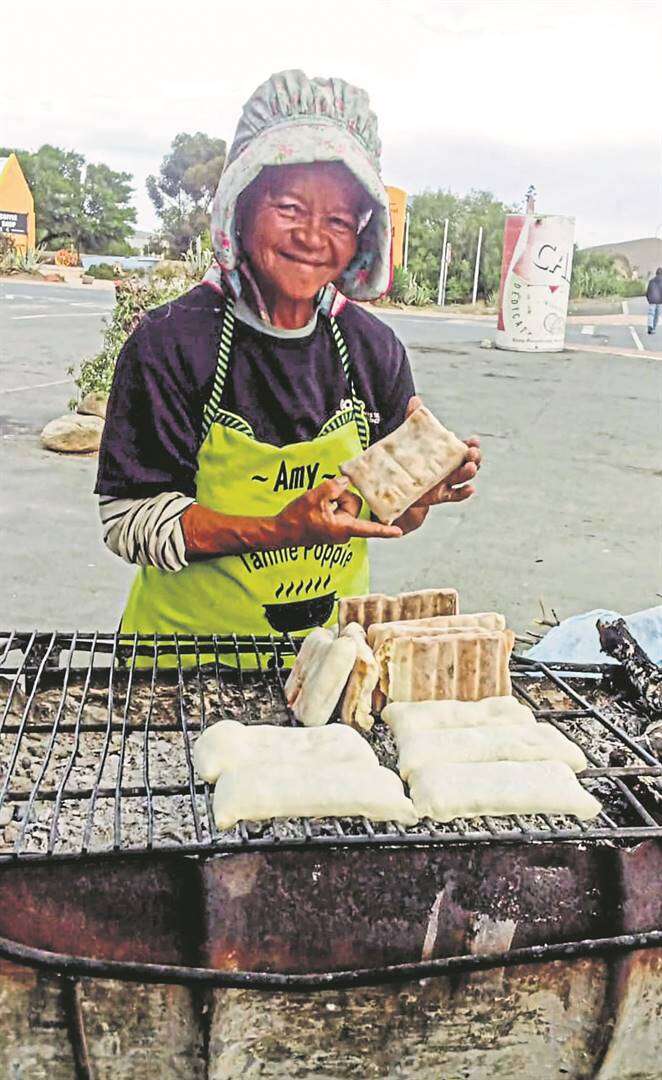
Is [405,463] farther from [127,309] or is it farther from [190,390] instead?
[127,309]

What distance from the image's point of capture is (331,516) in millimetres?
3219

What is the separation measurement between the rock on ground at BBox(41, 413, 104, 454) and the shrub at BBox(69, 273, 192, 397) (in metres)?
0.50

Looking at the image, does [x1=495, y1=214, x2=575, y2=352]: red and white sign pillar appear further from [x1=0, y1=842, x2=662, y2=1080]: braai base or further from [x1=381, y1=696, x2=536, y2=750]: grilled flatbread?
[x1=0, y1=842, x2=662, y2=1080]: braai base

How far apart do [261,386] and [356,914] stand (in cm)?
180

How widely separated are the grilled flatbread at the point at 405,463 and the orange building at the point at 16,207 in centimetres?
165

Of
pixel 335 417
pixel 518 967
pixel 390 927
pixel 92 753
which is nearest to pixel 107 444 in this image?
pixel 335 417

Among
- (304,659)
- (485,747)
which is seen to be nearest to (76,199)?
(304,659)

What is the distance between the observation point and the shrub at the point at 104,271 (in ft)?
12.7

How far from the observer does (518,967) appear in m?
2.37

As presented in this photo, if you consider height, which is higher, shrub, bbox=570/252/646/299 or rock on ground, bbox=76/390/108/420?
shrub, bbox=570/252/646/299

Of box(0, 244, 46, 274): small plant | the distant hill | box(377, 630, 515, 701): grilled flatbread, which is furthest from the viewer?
the distant hill

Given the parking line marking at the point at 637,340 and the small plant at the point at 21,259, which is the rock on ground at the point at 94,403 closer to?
the small plant at the point at 21,259

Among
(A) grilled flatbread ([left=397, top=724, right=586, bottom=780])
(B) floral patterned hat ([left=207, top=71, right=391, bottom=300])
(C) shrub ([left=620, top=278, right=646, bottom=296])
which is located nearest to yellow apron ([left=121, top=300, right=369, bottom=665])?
(B) floral patterned hat ([left=207, top=71, right=391, bottom=300])

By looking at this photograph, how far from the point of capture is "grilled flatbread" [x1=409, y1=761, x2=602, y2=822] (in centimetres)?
237
